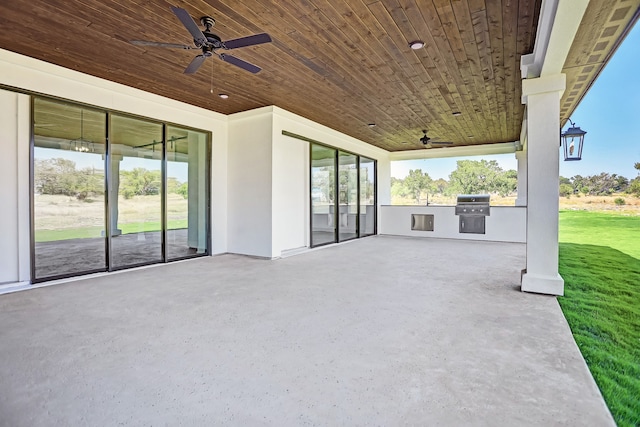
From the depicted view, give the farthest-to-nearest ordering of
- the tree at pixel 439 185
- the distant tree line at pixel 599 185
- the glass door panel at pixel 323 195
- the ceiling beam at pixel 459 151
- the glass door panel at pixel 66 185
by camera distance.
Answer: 1. the tree at pixel 439 185
2. the ceiling beam at pixel 459 151
3. the glass door panel at pixel 323 195
4. the distant tree line at pixel 599 185
5. the glass door panel at pixel 66 185

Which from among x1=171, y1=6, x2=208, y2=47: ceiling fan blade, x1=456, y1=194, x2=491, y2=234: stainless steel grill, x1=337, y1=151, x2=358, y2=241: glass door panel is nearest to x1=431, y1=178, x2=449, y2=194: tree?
x1=456, y1=194, x2=491, y2=234: stainless steel grill

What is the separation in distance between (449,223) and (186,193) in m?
7.28

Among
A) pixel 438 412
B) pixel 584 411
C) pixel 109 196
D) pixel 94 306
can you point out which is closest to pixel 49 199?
pixel 109 196

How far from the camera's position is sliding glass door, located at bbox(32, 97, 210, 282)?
15.2 ft

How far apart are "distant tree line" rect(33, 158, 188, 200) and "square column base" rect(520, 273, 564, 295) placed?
229 inches

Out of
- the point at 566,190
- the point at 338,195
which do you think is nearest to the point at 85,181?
the point at 338,195

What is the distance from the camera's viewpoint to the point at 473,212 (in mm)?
9289

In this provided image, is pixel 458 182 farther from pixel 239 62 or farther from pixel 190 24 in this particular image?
pixel 190 24

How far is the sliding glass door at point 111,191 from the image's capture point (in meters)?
4.62

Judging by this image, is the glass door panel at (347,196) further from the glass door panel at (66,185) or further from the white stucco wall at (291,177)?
the glass door panel at (66,185)

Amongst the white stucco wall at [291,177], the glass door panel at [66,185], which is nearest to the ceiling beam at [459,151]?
the white stucco wall at [291,177]

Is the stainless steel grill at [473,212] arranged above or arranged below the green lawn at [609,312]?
above

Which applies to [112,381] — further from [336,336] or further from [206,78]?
[206,78]

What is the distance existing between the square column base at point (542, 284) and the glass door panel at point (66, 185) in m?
6.02
